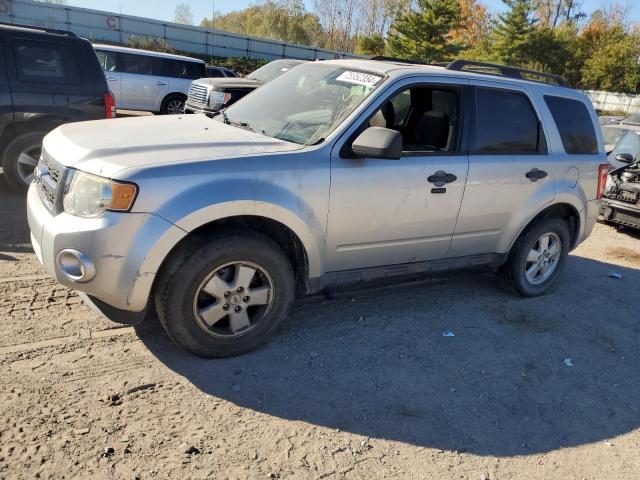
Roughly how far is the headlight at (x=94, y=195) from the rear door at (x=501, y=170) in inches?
101

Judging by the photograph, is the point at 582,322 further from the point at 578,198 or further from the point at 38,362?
the point at 38,362

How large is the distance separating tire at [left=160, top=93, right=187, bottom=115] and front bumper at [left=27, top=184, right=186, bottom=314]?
13872mm

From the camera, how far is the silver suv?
3.14 metres

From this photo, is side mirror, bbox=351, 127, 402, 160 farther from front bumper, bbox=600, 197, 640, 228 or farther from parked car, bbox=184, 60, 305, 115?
parked car, bbox=184, 60, 305, 115

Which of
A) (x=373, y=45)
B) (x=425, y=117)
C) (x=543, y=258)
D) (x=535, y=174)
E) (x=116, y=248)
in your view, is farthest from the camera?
(x=373, y=45)

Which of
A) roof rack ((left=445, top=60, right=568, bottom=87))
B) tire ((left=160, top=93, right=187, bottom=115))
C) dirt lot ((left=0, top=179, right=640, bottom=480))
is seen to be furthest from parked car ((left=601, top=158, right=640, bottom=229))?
tire ((left=160, top=93, right=187, bottom=115))

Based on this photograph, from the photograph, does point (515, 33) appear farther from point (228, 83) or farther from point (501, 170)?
point (501, 170)

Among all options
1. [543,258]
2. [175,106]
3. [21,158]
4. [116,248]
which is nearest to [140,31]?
[175,106]

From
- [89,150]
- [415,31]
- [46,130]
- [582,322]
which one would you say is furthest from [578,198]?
[415,31]

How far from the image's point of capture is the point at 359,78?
4.12m

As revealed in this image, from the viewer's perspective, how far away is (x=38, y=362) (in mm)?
3361

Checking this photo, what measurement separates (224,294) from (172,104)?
559 inches

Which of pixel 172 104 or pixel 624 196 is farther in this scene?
pixel 172 104

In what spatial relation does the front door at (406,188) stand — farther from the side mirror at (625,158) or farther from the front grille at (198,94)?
the front grille at (198,94)
